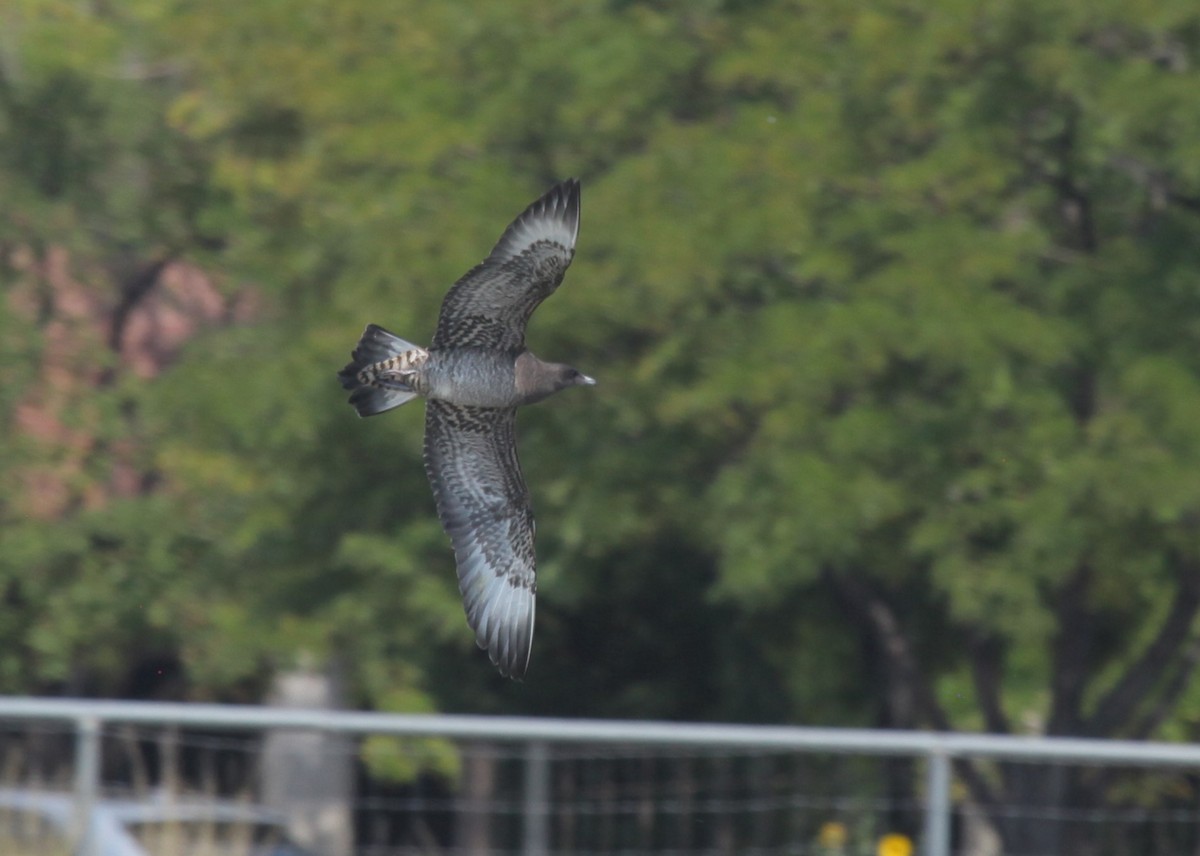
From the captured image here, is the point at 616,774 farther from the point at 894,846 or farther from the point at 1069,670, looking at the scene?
the point at 1069,670

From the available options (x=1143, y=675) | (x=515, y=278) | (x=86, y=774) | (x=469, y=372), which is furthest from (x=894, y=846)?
(x=1143, y=675)

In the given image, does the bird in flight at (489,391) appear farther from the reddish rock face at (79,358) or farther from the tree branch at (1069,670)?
the reddish rock face at (79,358)

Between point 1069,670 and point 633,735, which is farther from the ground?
point 1069,670

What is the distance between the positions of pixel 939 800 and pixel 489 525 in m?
1.65

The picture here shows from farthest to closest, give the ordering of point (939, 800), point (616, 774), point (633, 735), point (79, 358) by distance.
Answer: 1. point (79, 358)
2. point (616, 774)
3. point (939, 800)
4. point (633, 735)

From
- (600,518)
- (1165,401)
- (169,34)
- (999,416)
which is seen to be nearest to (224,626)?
(600,518)

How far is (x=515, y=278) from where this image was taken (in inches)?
215

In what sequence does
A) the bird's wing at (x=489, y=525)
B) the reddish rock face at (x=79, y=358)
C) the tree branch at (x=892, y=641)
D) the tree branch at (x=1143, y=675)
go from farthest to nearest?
the reddish rock face at (x=79, y=358) < the tree branch at (x=892, y=641) < the tree branch at (x=1143, y=675) < the bird's wing at (x=489, y=525)

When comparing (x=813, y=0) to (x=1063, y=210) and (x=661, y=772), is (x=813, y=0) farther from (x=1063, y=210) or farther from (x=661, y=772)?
(x=661, y=772)

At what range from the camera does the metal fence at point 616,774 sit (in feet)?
18.0

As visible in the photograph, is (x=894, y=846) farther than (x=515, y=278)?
Yes

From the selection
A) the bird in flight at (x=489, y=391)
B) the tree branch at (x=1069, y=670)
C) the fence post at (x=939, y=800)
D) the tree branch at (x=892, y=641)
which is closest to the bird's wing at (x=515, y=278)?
the bird in flight at (x=489, y=391)

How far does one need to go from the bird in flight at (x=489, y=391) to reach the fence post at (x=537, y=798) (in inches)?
10.1

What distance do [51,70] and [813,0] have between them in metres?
4.80
